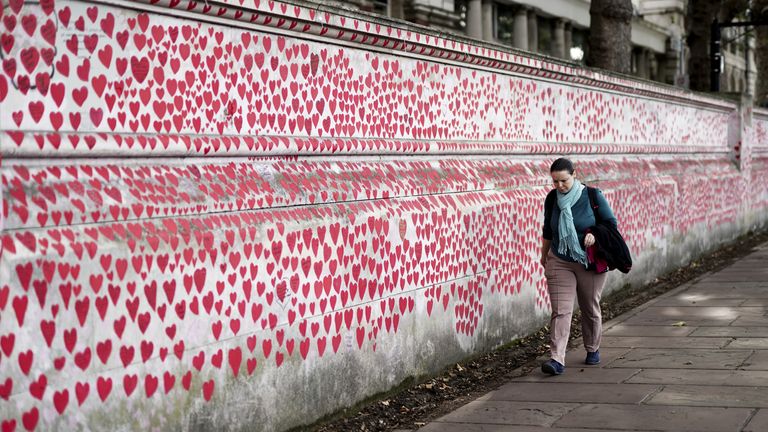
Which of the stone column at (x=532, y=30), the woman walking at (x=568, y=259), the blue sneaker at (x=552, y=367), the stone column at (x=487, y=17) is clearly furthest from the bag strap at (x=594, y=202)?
the stone column at (x=532, y=30)

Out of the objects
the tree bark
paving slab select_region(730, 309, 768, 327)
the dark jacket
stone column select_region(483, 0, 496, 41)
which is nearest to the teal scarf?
the dark jacket

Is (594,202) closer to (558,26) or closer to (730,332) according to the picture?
(730,332)

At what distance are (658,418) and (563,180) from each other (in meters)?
2.22

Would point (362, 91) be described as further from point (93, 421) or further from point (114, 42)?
point (93, 421)

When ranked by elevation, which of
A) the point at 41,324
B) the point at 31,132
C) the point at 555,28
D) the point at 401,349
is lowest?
the point at 401,349

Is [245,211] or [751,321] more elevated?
[245,211]

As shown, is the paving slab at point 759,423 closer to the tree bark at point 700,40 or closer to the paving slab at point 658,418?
the paving slab at point 658,418

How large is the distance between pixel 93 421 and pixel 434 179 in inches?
152

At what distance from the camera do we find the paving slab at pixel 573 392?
6.89m

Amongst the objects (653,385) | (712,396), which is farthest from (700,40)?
(712,396)

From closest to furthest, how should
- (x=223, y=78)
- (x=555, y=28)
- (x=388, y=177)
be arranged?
(x=223, y=78), (x=388, y=177), (x=555, y=28)

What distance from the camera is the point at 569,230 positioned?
7.96 m

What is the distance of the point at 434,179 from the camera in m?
8.06

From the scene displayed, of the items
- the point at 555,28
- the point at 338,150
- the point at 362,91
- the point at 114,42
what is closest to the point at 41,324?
the point at 114,42
